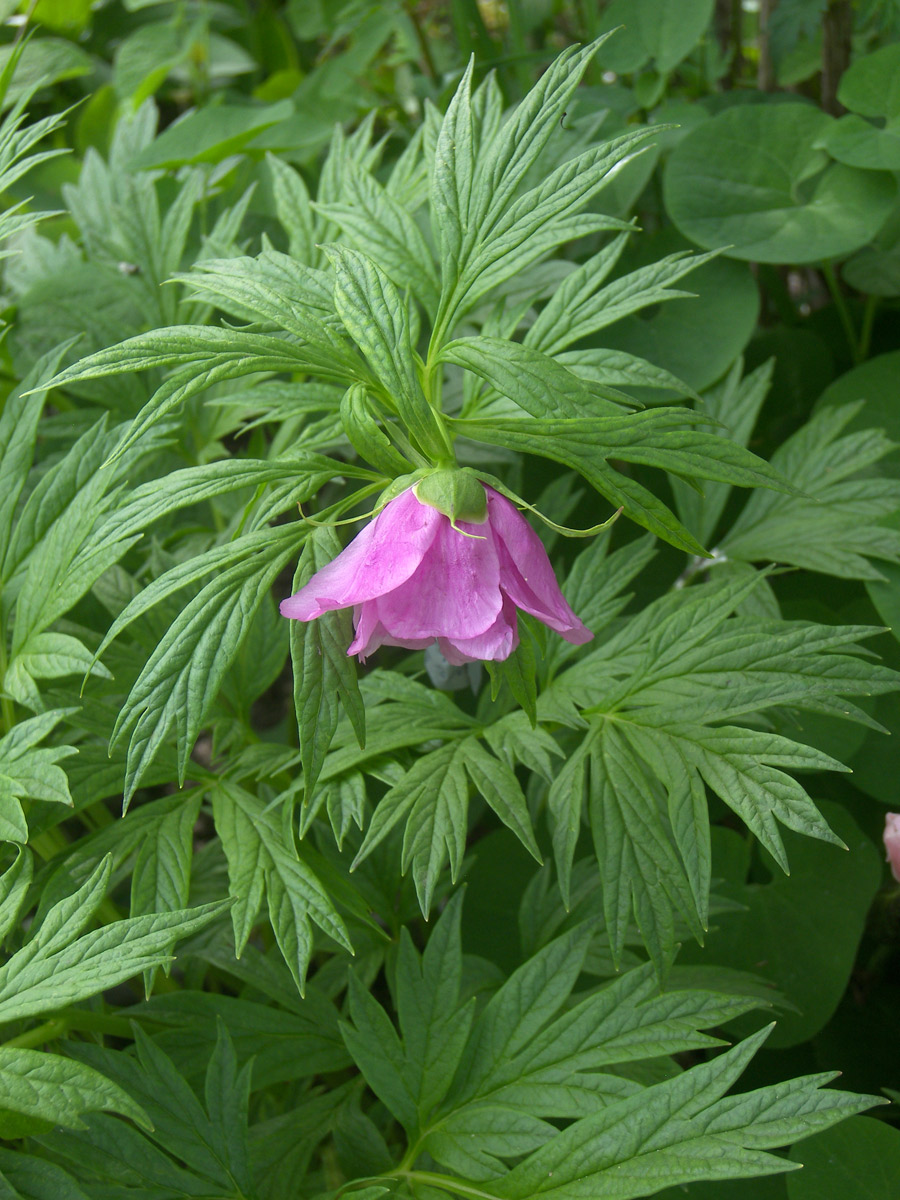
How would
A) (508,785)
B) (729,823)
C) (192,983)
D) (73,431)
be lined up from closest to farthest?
(508,785) → (192,983) → (73,431) → (729,823)

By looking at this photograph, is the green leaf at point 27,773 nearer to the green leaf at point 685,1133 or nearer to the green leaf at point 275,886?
the green leaf at point 275,886

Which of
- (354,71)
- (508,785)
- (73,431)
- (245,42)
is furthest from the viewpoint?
(245,42)

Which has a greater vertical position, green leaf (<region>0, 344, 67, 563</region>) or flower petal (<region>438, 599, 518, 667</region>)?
green leaf (<region>0, 344, 67, 563</region>)

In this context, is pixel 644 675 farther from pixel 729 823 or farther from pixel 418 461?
pixel 729 823

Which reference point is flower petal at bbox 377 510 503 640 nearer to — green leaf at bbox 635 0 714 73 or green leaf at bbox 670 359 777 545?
green leaf at bbox 670 359 777 545

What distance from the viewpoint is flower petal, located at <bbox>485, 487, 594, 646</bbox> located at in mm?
557

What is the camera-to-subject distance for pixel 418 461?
612 millimetres

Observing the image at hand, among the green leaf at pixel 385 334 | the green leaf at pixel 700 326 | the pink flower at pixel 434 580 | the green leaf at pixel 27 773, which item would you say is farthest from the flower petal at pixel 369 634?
the green leaf at pixel 700 326

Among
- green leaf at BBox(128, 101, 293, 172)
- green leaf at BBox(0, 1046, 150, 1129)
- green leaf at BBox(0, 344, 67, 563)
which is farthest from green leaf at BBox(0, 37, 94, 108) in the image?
green leaf at BBox(0, 1046, 150, 1129)

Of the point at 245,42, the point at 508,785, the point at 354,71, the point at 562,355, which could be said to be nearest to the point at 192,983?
the point at 508,785

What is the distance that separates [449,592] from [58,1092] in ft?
1.12

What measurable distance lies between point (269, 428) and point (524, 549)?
0.73 meters

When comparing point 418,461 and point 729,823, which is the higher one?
point 418,461

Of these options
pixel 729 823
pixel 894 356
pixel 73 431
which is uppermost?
pixel 73 431
